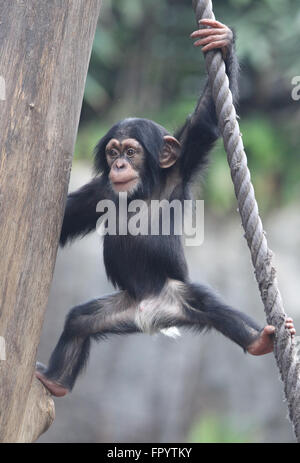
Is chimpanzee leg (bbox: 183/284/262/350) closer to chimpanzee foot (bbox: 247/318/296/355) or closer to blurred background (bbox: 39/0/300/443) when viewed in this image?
chimpanzee foot (bbox: 247/318/296/355)

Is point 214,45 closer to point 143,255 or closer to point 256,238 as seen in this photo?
point 256,238

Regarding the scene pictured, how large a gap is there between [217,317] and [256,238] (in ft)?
1.89

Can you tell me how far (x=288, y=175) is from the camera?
767cm

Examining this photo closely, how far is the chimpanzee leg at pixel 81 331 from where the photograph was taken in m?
3.26

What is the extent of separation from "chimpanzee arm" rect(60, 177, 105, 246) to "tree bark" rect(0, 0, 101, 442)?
32.7 inches

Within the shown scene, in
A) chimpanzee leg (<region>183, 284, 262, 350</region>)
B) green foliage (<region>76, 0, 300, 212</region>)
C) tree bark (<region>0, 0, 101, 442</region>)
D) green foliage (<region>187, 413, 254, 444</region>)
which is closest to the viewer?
tree bark (<region>0, 0, 101, 442</region>)

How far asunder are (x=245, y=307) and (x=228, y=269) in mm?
484

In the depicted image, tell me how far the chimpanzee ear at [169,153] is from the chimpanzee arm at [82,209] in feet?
1.20

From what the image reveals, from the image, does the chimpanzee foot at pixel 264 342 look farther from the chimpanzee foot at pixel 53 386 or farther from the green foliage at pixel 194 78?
the green foliage at pixel 194 78

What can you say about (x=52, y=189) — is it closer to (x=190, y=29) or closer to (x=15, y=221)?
(x=15, y=221)

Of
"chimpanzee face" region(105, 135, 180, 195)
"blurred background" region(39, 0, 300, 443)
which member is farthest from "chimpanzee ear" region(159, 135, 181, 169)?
"blurred background" region(39, 0, 300, 443)

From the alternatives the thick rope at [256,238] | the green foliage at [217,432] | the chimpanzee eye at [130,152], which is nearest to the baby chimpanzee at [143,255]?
the chimpanzee eye at [130,152]

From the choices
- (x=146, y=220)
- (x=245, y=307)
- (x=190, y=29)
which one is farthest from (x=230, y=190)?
(x=146, y=220)

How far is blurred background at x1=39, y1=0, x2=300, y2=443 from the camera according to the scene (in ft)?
23.4
